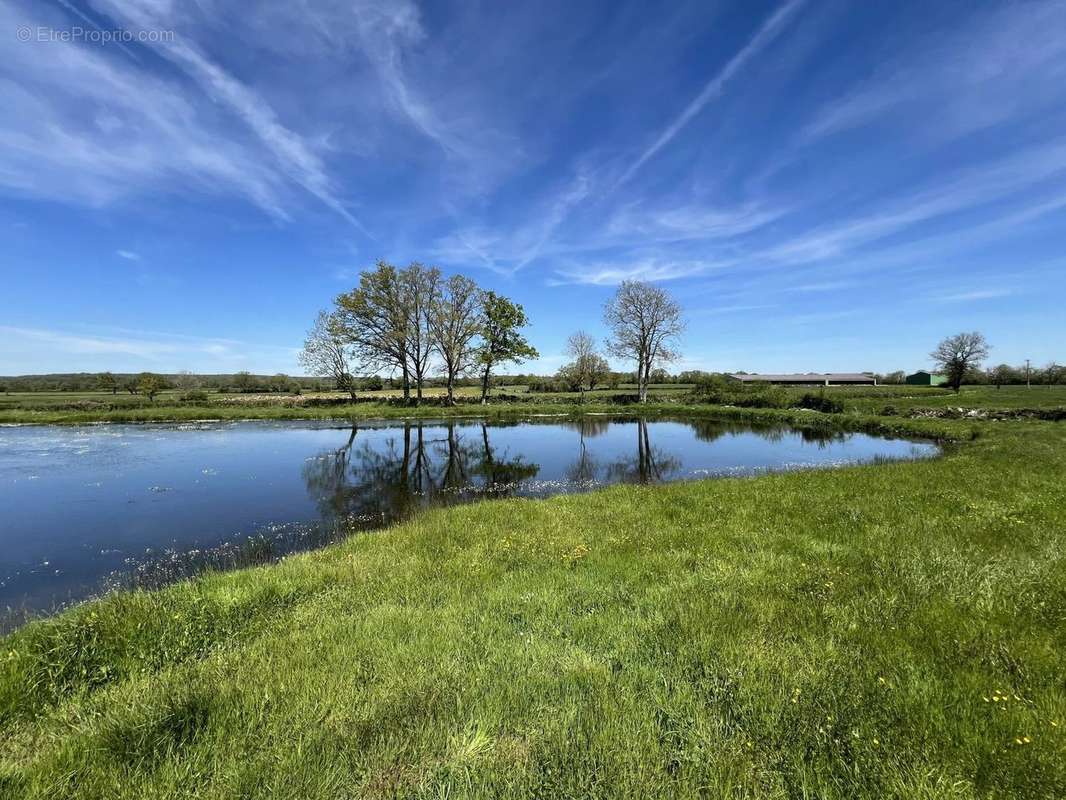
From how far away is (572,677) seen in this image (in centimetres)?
457

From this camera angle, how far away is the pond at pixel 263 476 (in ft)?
35.1

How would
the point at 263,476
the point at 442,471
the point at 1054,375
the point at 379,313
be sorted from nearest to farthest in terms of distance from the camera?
the point at 263,476, the point at 442,471, the point at 379,313, the point at 1054,375

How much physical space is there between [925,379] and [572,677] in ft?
494

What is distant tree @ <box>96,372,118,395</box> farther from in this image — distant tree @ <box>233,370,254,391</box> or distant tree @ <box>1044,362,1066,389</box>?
distant tree @ <box>1044,362,1066,389</box>

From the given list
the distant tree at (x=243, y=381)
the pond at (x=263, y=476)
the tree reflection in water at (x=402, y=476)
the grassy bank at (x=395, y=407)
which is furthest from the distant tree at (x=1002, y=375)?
the distant tree at (x=243, y=381)

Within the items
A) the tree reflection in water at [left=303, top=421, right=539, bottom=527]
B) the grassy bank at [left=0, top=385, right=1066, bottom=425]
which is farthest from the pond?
the grassy bank at [left=0, top=385, right=1066, bottom=425]

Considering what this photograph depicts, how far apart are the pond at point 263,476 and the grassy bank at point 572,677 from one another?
428cm

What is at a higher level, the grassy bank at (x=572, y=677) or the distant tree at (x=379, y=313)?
the distant tree at (x=379, y=313)

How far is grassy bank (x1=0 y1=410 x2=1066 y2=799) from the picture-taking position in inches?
131

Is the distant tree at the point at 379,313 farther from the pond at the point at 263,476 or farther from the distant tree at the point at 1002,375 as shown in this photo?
the distant tree at the point at 1002,375

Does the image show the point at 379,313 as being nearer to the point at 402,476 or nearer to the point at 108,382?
the point at 402,476

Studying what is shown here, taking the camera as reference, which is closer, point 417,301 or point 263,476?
point 263,476

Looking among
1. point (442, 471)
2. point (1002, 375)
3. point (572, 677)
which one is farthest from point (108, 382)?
point (1002, 375)

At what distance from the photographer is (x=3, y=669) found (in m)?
4.86
